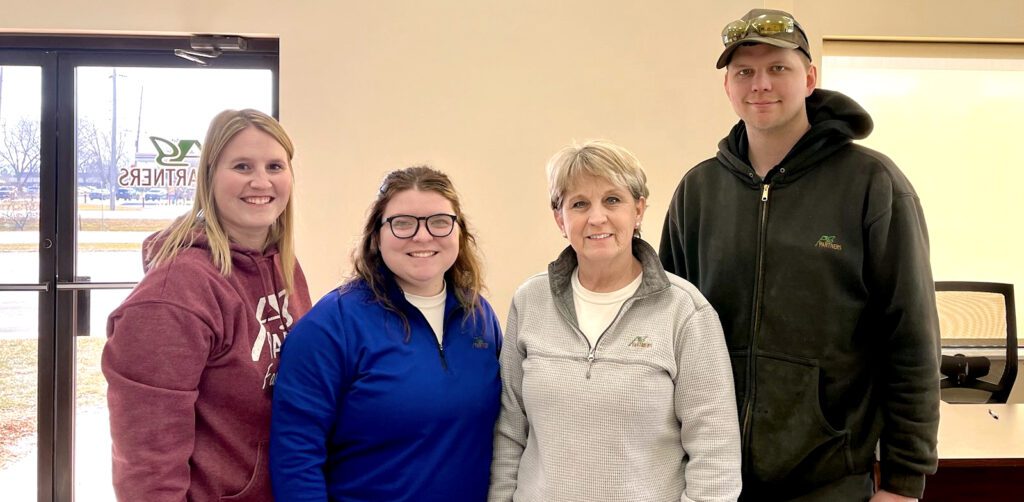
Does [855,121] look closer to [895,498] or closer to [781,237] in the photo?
[781,237]

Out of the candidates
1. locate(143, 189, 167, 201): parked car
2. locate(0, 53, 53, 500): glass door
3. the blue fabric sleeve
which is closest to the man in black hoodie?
the blue fabric sleeve

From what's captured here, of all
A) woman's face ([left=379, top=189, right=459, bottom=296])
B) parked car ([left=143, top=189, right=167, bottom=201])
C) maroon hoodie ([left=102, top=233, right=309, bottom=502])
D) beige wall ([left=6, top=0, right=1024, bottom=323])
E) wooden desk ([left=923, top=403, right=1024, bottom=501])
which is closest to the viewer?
maroon hoodie ([left=102, top=233, right=309, bottom=502])

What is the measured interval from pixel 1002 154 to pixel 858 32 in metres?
1.32

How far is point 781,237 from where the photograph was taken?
159 centimetres

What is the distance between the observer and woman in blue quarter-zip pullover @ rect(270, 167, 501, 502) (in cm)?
141

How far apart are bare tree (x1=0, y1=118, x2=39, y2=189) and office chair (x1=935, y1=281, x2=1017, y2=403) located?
15.3ft

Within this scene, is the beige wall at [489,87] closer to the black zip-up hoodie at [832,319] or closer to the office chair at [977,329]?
the office chair at [977,329]

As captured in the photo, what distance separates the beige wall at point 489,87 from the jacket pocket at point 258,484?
2.01 metres

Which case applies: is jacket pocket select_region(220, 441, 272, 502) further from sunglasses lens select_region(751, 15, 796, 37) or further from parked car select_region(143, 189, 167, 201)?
parked car select_region(143, 189, 167, 201)

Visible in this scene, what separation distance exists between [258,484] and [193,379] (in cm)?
29

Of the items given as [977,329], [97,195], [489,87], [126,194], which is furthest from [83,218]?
[977,329]

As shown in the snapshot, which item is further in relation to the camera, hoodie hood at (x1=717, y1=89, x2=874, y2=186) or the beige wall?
the beige wall

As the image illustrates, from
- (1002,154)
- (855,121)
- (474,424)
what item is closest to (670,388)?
(474,424)

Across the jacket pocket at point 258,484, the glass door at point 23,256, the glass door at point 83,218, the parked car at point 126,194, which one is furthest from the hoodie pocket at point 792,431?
the glass door at point 23,256
